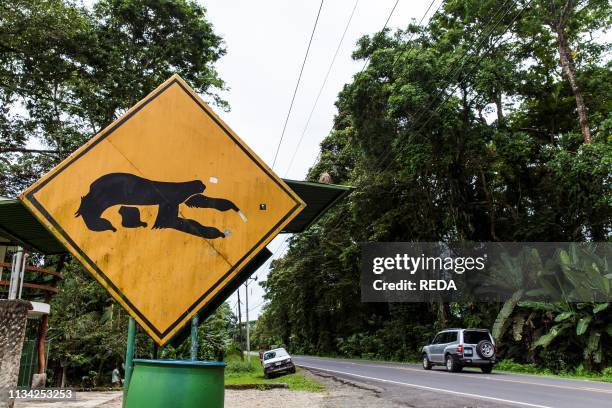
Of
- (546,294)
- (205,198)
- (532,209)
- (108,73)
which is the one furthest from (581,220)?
(205,198)

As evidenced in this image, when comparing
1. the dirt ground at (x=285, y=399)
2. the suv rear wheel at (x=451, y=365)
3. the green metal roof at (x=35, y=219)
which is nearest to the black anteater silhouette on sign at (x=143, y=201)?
the green metal roof at (x=35, y=219)

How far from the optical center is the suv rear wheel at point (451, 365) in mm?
18844

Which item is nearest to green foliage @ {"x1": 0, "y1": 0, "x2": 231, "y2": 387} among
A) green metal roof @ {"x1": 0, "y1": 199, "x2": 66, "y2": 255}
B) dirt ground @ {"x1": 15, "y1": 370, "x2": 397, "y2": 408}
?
dirt ground @ {"x1": 15, "y1": 370, "x2": 397, "y2": 408}

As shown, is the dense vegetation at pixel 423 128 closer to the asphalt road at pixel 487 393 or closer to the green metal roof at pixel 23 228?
the asphalt road at pixel 487 393

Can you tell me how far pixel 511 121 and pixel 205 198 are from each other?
82.7 feet

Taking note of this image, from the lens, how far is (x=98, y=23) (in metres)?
16.6

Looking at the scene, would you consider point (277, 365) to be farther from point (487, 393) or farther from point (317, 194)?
point (317, 194)

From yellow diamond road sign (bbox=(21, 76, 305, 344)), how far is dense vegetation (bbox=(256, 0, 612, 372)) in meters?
14.8

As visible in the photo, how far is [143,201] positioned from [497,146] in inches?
833

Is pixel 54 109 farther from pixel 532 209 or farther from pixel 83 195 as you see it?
pixel 532 209

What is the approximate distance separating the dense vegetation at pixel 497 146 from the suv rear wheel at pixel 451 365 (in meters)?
3.24

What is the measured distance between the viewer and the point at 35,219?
3.39 metres

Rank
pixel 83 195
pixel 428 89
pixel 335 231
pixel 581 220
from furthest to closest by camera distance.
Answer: pixel 335 231 → pixel 581 220 → pixel 428 89 → pixel 83 195

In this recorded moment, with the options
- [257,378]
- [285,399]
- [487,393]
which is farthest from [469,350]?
[257,378]
